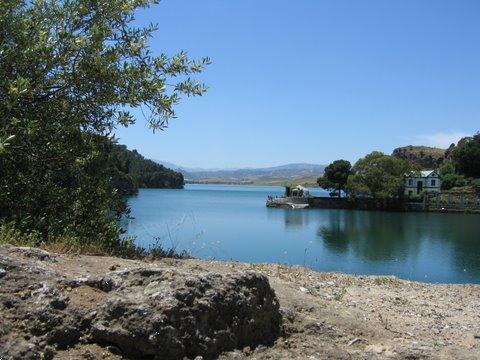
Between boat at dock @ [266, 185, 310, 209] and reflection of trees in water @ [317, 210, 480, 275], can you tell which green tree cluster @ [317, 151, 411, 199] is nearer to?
boat at dock @ [266, 185, 310, 209]

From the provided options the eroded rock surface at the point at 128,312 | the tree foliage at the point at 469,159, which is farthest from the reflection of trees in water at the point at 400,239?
the tree foliage at the point at 469,159

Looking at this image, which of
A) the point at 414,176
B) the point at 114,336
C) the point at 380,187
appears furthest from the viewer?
Result: the point at 414,176

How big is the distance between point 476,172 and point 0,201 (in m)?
147

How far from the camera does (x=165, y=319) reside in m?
4.16

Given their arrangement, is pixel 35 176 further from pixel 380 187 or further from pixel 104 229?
pixel 380 187

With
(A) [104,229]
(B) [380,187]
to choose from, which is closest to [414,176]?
(B) [380,187]

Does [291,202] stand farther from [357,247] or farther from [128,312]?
[128,312]

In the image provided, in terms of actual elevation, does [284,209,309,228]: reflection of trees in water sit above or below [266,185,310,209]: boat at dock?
below

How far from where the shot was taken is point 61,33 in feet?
26.3

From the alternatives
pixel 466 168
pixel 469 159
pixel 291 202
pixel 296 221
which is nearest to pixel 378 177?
pixel 291 202

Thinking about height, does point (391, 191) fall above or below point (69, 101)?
below

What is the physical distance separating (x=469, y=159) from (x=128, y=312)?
149 meters

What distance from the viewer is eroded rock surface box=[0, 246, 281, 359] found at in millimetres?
4012

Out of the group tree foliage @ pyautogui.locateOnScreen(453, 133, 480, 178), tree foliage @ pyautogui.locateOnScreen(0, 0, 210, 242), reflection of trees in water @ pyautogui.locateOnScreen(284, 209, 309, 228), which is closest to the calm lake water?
reflection of trees in water @ pyautogui.locateOnScreen(284, 209, 309, 228)
